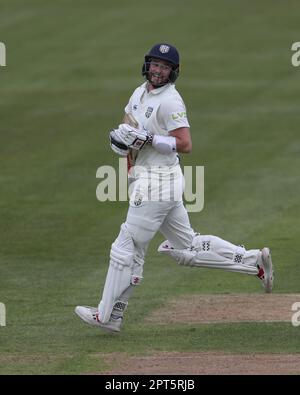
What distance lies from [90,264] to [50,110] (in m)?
10.8

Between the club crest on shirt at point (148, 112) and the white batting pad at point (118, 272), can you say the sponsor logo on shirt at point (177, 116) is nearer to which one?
the club crest on shirt at point (148, 112)

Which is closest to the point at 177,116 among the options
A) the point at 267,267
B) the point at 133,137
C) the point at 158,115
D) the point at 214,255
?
the point at 158,115

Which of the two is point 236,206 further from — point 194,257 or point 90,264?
point 194,257

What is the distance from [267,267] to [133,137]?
5.96 ft

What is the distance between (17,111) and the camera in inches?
921

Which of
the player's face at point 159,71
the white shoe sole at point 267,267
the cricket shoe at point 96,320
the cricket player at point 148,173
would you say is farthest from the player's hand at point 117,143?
the white shoe sole at point 267,267

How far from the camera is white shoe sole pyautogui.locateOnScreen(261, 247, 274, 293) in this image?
32.9 ft

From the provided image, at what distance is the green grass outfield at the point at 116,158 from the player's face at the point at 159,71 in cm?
214

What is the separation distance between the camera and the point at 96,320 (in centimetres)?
957

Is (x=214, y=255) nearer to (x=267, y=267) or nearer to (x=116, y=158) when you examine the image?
(x=267, y=267)

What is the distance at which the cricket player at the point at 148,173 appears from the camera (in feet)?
30.9
